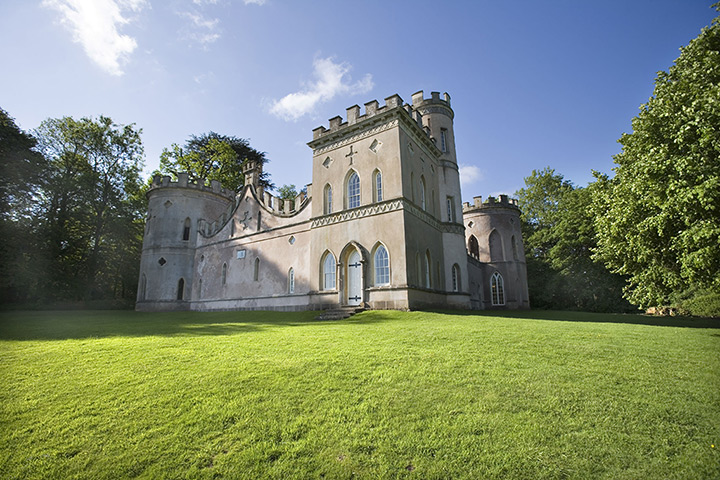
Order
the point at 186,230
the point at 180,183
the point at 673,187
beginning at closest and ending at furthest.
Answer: the point at 673,187 → the point at 180,183 → the point at 186,230

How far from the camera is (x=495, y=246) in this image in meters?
30.9

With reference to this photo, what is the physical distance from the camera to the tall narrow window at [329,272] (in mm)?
19688

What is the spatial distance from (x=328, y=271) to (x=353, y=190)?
4712mm

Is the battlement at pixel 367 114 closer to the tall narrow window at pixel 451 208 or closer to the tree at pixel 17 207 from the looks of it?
the tall narrow window at pixel 451 208

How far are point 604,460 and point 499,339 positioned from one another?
16.5 ft

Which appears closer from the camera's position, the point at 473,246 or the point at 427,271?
the point at 427,271

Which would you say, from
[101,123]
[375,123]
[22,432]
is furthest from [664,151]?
[101,123]

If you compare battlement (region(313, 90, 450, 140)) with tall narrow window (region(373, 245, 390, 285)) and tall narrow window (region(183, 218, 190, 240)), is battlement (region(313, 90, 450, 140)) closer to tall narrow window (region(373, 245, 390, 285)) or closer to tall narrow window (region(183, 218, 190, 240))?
tall narrow window (region(373, 245, 390, 285))

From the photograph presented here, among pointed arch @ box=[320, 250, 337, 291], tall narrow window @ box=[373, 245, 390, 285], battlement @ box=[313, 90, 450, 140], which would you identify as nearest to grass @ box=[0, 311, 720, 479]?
tall narrow window @ box=[373, 245, 390, 285]

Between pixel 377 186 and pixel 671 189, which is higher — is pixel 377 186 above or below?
above

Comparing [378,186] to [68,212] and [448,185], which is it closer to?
[448,185]

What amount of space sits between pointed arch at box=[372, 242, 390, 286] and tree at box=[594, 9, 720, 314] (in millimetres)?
8823

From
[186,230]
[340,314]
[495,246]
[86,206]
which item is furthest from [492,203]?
[86,206]

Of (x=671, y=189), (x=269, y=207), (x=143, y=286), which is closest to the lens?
(x=671, y=189)
